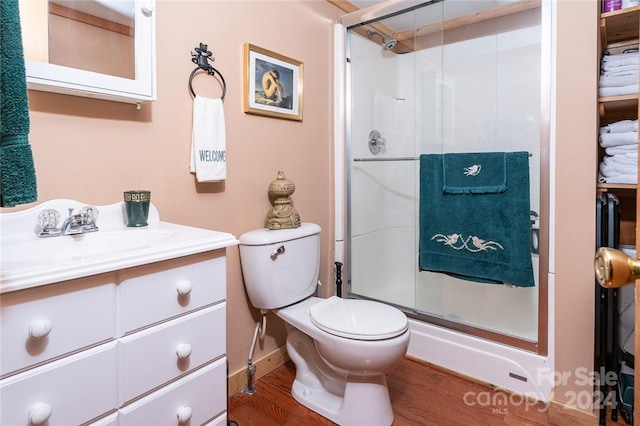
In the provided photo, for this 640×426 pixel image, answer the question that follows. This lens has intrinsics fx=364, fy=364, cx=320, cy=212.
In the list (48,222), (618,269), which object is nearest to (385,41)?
(48,222)

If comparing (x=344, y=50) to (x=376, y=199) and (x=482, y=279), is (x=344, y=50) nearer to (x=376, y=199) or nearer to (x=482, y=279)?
(x=376, y=199)

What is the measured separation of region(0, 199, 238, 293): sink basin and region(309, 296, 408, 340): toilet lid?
61 centimetres

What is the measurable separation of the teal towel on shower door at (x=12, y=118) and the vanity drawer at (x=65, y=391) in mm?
359

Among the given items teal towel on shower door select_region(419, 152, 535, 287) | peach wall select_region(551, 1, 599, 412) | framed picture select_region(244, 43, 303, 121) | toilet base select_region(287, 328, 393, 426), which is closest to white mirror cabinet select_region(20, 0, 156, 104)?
framed picture select_region(244, 43, 303, 121)

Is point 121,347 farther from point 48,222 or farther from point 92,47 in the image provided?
point 92,47

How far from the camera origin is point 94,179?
48.5 inches

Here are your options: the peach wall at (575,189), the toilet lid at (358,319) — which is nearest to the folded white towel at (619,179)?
the peach wall at (575,189)

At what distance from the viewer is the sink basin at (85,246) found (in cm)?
75

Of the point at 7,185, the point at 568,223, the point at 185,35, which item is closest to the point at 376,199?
the point at 568,223

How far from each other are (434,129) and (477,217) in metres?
0.61

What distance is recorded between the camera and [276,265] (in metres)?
1.64

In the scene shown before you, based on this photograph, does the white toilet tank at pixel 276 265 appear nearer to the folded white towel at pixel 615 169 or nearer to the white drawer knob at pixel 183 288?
the white drawer knob at pixel 183 288

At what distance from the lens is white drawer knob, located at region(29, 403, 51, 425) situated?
740 millimetres

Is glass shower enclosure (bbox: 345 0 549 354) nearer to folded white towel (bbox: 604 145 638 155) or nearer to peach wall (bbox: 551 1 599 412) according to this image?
peach wall (bbox: 551 1 599 412)
